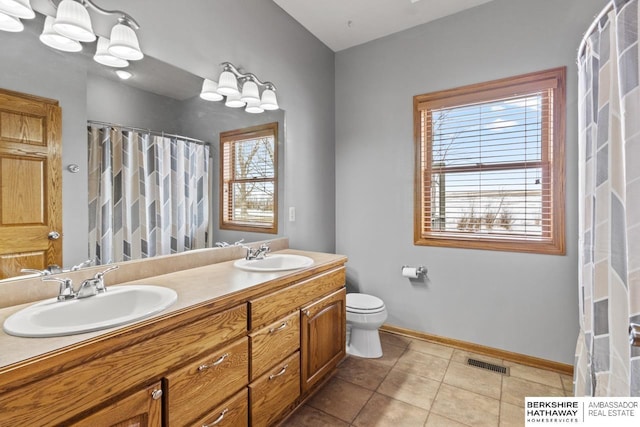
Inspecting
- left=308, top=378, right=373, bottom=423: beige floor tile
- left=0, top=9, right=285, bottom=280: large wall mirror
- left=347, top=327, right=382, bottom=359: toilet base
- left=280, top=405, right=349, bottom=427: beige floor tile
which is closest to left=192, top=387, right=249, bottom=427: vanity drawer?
left=280, top=405, right=349, bottom=427: beige floor tile

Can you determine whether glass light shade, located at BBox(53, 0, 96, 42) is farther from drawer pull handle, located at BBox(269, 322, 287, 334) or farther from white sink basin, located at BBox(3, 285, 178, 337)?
drawer pull handle, located at BBox(269, 322, 287, 334)

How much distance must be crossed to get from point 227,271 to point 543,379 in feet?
7.28

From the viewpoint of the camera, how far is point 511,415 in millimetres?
1711

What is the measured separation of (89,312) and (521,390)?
243 centimetres

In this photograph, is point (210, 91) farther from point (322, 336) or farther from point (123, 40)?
point (322, 336)

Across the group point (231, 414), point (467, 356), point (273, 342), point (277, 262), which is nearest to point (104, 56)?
point (277, 262)

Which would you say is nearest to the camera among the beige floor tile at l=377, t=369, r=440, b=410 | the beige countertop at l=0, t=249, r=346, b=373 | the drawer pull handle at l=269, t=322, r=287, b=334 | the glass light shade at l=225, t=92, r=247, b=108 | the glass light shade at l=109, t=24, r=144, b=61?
the beige countertop at l=0, t=249, r=346, b=373

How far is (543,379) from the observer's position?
2061mm

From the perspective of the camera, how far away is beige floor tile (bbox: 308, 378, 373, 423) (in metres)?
1.74

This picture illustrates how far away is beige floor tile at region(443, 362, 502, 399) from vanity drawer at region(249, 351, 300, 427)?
109cm

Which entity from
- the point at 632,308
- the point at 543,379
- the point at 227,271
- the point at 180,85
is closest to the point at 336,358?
the point at 227,271

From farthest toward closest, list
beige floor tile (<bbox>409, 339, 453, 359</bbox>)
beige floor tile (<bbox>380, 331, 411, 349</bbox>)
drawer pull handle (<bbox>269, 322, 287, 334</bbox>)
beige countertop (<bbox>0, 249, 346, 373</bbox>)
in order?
beige floor tile (<bbox>380, 331, 411, 349</bbox>), beige floor tile (<bbox>409, 339, 453, 359</bbox>), drawer pull handle (<bbox>269, 322, 287, 334</bbox>), beige countertop (<bbox>0, 249, 346, 373</bbox>)

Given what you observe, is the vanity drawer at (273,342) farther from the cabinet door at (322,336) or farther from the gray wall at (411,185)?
the gray wall at (411,185)

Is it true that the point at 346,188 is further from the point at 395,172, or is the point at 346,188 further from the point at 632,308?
the point at 632,308
